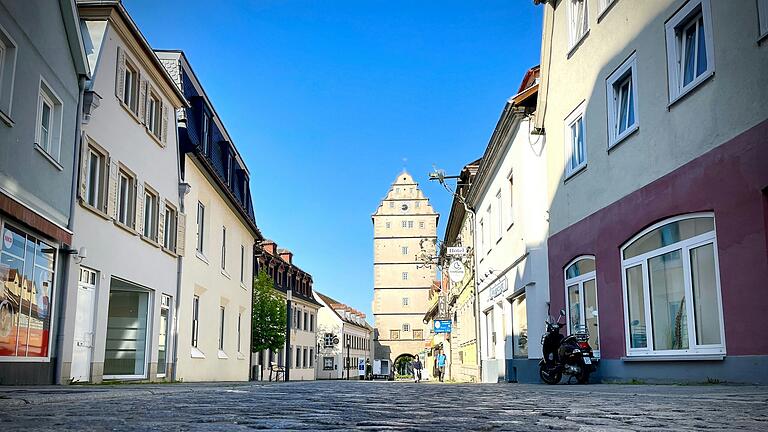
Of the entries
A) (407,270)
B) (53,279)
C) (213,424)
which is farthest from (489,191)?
(407,270)

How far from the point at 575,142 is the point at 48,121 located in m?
10.3

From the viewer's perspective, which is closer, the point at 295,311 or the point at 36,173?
the point at 36,173

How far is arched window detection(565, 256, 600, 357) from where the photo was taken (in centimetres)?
1488

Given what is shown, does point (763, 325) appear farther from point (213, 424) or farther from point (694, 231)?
point (213, 424)

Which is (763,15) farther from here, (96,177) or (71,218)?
(96,177)

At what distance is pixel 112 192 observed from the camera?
16406 millimetres

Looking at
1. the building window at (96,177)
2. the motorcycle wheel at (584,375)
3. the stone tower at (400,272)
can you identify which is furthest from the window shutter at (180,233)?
the stone tower at (400,272)

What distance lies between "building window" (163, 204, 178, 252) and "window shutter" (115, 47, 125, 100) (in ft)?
15.4

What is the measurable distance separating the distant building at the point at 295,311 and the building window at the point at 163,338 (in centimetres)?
3104

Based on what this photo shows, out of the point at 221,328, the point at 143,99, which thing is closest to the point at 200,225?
the point at 221,328

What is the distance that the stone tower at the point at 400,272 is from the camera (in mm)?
97312

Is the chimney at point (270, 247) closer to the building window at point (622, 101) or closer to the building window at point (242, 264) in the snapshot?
the building window at point (242, 264)

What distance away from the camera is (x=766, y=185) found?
8.88 m

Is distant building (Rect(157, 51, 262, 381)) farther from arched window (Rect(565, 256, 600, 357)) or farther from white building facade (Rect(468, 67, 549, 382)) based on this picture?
arched window (Rect(565, 256, 600, 357))
